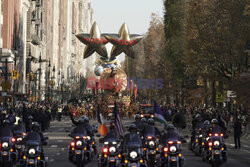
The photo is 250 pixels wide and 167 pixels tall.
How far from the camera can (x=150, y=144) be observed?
69.1 feet

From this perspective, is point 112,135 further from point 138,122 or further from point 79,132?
point 138,122

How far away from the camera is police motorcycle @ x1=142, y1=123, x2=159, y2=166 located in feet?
68.9

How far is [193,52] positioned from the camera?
55531 mm

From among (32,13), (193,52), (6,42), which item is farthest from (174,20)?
(32,13)

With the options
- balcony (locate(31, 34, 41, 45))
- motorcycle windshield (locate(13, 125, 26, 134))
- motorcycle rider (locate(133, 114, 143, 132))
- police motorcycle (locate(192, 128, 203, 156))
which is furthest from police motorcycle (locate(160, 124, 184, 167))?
balcony (locate(31, 34, 41, 45))

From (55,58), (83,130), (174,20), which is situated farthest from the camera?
(55,58)

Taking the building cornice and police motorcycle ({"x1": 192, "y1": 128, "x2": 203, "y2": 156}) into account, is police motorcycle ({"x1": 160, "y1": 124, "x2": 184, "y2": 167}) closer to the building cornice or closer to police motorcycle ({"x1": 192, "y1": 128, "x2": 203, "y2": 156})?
police motorcycle ({"x1": 192, "y1": 128, "x2": 203, "y2": 156})

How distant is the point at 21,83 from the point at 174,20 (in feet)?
93.9

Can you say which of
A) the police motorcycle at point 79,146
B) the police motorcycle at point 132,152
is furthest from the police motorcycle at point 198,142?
the police motorcycle at point 132,152

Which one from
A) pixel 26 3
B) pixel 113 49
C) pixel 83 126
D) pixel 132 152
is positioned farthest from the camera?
pixel 26 3

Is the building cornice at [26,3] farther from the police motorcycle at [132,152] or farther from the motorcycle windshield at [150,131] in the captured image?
the police motorcycle at [132,152]

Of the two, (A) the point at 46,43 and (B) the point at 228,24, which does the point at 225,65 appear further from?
(A) the point at 46,43

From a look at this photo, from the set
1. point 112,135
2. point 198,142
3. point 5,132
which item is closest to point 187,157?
point 198,142

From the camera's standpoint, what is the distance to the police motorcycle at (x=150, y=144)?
21.0m
